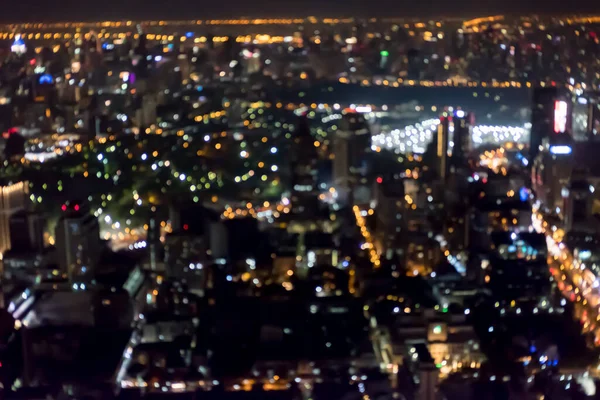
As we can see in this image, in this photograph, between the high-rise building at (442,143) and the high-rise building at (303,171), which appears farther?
the high-rise building at (442,143)

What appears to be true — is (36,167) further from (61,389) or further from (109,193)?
(61,389)

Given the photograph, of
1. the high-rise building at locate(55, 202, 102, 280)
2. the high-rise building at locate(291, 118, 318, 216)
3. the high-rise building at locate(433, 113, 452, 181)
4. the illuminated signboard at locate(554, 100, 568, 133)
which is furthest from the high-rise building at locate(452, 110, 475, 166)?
the high-rise building at locate(55, 202, 102, 280)

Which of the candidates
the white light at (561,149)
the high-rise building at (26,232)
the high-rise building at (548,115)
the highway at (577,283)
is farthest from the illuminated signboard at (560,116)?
the high-rise building at (26,232)

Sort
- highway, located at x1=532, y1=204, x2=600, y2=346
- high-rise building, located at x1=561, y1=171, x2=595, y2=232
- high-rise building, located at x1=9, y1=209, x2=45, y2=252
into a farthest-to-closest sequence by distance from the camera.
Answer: high-rise building, located at x1=561, y1=171, x2=595, y2=232 < high-rise building, located at x1=9, y1=209, x2=45, y2=252 < highway, located at x1=532, y1=204, x2=600, y2=346

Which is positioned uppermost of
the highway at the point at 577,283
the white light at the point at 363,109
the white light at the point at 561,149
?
the white light at the point at 363,109

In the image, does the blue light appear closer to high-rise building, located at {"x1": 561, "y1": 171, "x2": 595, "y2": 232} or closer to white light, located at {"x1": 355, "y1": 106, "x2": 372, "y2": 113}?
white light, located at {"x1": 355, "y1": 106, "x2": 372, "y2": 113}

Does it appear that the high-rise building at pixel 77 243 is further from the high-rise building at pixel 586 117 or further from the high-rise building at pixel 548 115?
the high-rise building at pixel 586 117

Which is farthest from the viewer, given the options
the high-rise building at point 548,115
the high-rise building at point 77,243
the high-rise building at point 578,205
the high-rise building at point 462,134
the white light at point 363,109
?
the white light at point 363,109
